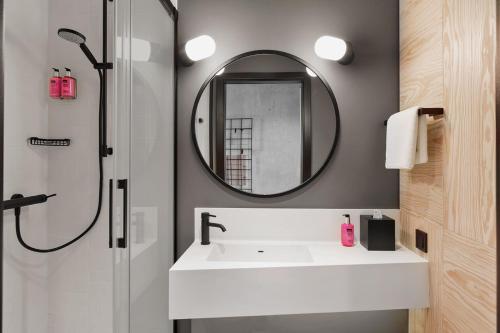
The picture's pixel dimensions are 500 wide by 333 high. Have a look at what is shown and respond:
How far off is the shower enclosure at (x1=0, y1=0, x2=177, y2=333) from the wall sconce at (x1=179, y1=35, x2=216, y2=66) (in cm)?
7

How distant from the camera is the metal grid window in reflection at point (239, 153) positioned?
66.2 inches

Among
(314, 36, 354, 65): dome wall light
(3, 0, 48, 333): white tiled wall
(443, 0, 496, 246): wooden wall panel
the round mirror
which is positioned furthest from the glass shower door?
(443, 0, 496, 246): wooden wall panel

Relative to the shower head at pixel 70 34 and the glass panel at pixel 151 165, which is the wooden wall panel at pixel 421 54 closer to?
the glass panel at pixel 151 165

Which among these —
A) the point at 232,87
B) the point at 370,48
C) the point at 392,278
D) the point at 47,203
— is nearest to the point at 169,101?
Result: the point at 232,87

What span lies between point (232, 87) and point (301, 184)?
2.28 ft

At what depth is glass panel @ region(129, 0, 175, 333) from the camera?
44.9 inches

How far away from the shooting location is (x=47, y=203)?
1588 millimetres

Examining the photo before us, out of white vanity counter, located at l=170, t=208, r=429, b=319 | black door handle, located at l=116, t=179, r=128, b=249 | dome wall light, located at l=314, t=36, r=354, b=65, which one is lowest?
white vanity counter, located at l=170, t=208, r=429, b=319

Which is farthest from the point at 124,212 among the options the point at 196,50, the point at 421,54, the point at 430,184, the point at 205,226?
the point at 421,54

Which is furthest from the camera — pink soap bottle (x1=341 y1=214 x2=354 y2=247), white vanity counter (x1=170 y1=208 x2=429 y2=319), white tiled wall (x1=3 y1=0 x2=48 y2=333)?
pink soap bottle (x1=341 y1=214 x2=354 y2=247)

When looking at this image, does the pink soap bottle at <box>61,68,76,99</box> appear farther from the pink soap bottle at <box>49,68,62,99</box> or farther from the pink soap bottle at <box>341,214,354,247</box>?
the pink soap bottle at <box>341,214,354,247</box>

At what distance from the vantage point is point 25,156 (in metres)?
1.46

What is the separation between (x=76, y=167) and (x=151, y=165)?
58 cm

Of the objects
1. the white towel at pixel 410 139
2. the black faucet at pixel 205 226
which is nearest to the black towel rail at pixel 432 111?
the white towel at pixel 410 139
